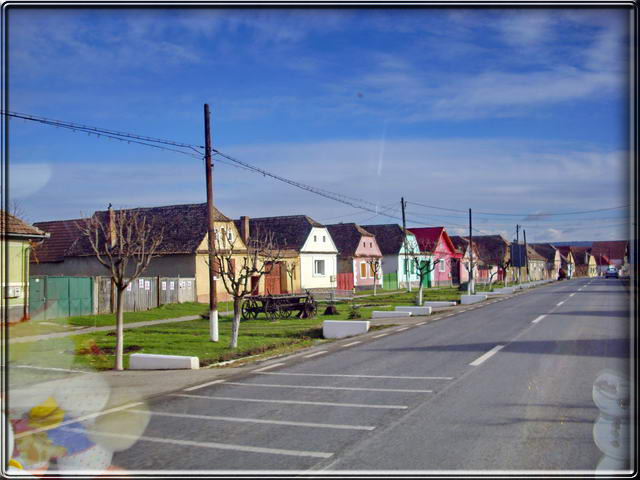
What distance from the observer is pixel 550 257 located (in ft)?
461

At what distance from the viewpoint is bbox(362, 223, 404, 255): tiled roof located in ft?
224

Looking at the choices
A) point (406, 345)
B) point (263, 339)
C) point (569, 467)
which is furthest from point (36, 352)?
point (569, 467)

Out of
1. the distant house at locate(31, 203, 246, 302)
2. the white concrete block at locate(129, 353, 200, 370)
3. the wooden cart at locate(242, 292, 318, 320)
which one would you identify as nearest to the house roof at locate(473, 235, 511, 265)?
the distant house at locate(31, 203, 246, 302)

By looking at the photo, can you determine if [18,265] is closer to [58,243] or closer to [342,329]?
[342,329]

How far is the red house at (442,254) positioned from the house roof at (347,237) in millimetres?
13842

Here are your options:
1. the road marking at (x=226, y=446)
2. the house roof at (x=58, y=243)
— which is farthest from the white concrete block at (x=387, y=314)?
the road marking at (x=226, y=446)

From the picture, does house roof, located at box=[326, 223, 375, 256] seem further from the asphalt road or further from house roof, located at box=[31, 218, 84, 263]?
the asphalt road

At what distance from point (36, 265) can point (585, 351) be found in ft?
124

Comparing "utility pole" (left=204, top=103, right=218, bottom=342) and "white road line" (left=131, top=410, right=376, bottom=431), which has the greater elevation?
"utility pole" (left=204, top=103, right=218, bottom=342)

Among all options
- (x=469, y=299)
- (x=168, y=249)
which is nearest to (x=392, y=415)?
(x=168, y=249)

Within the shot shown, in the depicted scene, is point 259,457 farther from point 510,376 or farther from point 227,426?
point 510,376

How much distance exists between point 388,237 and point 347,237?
337 inches

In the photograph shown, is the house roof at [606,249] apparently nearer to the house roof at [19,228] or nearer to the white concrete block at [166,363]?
the house roof at [19,228]

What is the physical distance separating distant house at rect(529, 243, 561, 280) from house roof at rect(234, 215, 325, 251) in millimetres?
94308
